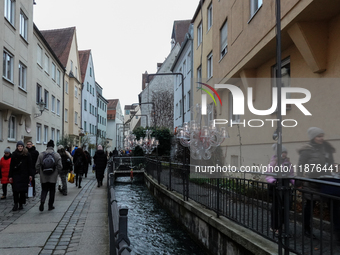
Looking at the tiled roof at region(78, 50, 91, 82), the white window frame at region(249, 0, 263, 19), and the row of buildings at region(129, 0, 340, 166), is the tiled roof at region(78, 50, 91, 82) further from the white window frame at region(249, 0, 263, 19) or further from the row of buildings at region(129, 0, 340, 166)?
the white window frame at region(249, 0, 263, 19)

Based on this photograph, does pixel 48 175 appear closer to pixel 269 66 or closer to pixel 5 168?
pixel 5 168

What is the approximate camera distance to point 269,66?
1188 centimetres

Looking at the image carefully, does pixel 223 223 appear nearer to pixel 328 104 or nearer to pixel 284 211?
pixel 284 211

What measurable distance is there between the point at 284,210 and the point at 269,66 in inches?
335

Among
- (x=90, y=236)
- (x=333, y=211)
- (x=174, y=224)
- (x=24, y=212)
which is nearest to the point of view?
(x=333, y=211)

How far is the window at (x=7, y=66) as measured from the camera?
16703mm

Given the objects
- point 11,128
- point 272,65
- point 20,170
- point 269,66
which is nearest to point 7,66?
point 11,128

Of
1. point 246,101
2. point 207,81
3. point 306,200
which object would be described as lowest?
point 306,200

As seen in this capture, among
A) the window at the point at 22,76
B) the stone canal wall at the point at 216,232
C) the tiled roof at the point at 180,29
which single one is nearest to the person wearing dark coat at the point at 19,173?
the stone canal wall at the point at 216,232

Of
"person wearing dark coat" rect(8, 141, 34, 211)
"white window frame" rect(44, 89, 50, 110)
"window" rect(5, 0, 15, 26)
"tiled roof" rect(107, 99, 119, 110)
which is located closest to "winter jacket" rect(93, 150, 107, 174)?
"person wearing dark coat" rect(8, 141, 34, 211)

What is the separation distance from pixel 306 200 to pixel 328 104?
479cm

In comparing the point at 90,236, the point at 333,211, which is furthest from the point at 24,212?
the point at 333,211

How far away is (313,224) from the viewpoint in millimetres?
3770

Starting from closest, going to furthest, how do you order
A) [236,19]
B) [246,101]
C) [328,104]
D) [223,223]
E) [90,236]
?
1. [223,223]
2. [90,236]
3. [328,104]
4. [236,19]
5. [246,101]
